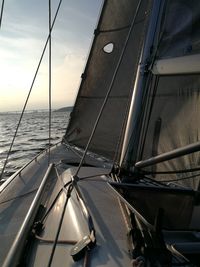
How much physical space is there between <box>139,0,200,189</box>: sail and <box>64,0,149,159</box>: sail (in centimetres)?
133

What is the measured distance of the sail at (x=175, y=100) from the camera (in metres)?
2.66

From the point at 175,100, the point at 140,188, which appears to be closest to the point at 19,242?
the point at 140,188

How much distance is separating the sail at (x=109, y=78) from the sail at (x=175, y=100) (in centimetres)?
133

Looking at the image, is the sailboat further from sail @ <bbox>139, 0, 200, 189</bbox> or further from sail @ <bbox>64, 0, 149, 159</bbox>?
sail @ <bbox>64, 0, 149, 159</bbox>

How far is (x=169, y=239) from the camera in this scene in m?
1.85

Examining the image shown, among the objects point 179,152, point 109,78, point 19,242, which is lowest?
point 19,242

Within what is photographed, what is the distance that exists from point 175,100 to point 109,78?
2.40m

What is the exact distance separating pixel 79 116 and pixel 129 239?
4.27m

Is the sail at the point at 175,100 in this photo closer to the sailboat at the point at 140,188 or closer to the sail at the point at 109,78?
the sailboat at the point at 140,188

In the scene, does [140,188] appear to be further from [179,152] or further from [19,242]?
[19,242]


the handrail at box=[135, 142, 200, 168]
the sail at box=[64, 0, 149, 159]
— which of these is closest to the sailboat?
the handrail at box=[135, 142, 200, 168]

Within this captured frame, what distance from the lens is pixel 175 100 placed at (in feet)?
9.75

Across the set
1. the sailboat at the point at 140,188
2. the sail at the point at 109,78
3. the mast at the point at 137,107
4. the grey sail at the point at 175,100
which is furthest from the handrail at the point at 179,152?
the sail at the point at 109,78

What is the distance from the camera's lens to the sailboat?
1697 mm
